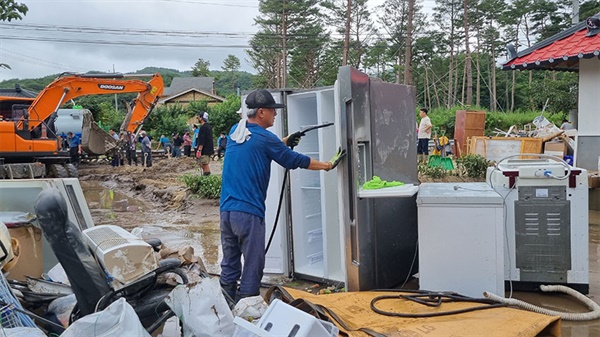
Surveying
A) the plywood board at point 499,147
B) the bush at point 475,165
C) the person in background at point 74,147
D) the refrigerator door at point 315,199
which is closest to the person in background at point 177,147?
the person in background at point 74,147

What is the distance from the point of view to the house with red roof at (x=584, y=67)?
876cm

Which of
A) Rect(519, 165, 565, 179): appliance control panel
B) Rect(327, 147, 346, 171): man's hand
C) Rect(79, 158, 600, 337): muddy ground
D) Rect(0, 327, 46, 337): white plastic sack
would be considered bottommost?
Rect(79, 158, 600, 337): muddy ground

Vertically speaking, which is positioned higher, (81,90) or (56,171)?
(81,90)

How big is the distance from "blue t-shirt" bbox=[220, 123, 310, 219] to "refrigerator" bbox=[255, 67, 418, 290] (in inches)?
20.6

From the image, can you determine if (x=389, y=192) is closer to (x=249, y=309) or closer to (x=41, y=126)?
(x=249, y=309)

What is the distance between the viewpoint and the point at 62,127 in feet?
76.5

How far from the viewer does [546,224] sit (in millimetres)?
4148

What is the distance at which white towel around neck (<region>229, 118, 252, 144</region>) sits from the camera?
13.3 ft

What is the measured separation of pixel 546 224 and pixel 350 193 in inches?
64.4

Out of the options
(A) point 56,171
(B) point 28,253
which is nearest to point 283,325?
(B) point 28,253

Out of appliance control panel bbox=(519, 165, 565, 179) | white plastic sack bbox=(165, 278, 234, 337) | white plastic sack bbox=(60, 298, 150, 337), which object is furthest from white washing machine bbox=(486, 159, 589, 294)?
white plastic sack bbox=(60, 298, 150, 337)

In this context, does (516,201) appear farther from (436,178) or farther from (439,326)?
(436,178)

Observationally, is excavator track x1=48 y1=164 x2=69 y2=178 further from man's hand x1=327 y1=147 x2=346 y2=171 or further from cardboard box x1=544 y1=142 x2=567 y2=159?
cardboard box x1=544 y1=142 x2=567 y2=159

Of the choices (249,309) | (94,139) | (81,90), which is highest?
(81,90)
